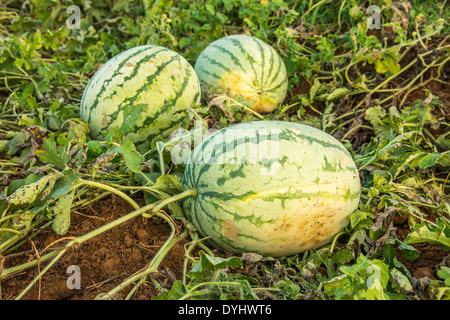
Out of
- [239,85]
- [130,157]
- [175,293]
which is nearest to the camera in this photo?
[175,293]

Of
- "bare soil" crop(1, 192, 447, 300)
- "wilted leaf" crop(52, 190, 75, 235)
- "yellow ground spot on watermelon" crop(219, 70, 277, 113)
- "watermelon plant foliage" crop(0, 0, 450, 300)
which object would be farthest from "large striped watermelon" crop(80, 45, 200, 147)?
"wilted leaf" crop(52, 190, 75, 235)

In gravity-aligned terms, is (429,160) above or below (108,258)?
above

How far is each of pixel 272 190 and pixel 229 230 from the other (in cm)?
27

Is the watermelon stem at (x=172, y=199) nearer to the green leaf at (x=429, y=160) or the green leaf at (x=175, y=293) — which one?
the green leaf at (x=175, y=293)

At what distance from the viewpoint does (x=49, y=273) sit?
186 cm

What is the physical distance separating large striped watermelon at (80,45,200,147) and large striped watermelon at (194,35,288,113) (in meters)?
0.40

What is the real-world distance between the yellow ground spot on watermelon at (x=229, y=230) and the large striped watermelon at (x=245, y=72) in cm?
121

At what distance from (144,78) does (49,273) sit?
1.18 m

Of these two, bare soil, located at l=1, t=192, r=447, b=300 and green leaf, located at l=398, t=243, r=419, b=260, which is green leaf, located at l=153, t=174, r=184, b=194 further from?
green leaf, located at l=398, t=243, r=419, b=260

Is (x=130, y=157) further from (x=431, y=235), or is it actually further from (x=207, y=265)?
(x=431, y=235)

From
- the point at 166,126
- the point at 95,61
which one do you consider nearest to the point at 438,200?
the point at 166,126

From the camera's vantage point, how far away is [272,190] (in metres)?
1.87

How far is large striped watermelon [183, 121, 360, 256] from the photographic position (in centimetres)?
188

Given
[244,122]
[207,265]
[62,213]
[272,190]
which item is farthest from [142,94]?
[207,265]
